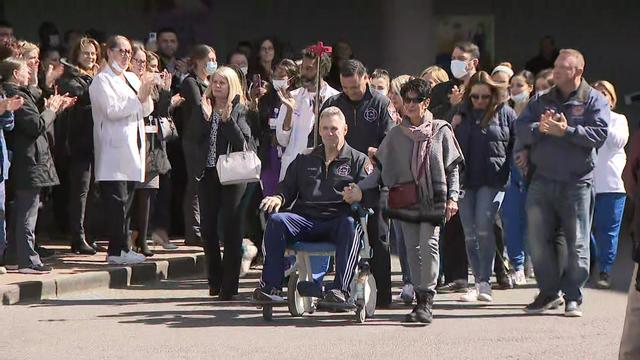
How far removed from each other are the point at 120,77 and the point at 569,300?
453 centimetres

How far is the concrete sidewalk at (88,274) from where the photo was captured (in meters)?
11.9

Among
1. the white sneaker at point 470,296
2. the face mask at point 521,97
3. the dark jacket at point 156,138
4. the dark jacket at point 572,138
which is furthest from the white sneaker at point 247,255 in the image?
the dark jacket at point 572,138

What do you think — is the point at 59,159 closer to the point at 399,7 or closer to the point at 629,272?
the point at 629,272

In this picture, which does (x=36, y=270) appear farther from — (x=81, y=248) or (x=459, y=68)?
(x=459, y=68)

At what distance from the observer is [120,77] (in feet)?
43.6

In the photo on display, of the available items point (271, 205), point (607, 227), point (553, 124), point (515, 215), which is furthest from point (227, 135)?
point (607, 227)

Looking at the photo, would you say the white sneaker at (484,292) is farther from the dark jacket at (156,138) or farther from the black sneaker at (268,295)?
the dark jacket at (156,138)

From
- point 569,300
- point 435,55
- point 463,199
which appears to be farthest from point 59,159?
point 435,55

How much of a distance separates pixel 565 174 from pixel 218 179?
2.77 m

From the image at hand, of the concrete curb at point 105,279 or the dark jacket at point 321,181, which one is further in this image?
the concrete curb at point 105,279

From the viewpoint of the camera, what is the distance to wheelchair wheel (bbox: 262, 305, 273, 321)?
1081 cm

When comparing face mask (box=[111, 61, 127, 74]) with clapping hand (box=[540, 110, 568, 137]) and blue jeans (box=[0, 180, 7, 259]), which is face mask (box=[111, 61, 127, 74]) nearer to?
blue jeans (box=[0, 180, 7, 259])

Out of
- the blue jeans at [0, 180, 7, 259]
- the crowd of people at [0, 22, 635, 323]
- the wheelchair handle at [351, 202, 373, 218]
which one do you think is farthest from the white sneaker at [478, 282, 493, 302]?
the blue jeans at [0, 180, 7, 259]

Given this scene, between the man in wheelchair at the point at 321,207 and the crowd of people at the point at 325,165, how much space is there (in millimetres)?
13
